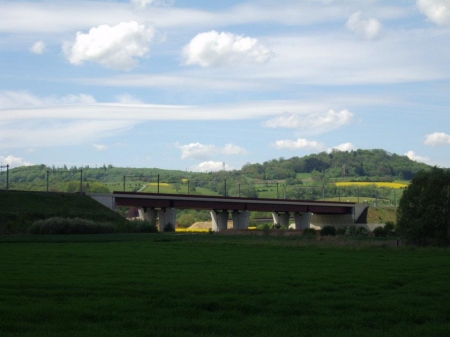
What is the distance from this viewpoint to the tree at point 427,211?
63.8m

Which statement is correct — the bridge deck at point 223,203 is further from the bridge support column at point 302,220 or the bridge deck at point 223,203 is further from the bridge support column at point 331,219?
the bridge support column at point 331,219

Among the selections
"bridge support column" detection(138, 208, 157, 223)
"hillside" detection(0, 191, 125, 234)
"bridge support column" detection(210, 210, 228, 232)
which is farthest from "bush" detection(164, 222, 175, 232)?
"bridge support column" detection(210, 210, 228, 232)

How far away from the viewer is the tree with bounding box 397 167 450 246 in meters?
63.8

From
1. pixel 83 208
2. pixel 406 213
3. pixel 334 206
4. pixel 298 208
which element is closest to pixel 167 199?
pixel 83 208

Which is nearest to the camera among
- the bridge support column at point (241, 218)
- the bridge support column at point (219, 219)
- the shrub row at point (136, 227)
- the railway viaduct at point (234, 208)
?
the shrub row at point (136, 227)

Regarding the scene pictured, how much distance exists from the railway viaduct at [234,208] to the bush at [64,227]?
27384 millimetres

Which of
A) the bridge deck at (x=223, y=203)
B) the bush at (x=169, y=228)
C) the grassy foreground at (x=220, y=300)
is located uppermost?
the bridge deck at (x=223, y=203)

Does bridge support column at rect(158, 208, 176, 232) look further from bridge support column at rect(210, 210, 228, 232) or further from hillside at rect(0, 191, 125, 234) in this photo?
bridge support column at rect(210, 210, 228, 232)

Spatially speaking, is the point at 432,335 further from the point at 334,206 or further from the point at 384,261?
the point at 334,206

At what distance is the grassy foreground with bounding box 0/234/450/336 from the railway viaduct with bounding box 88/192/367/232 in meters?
85.9

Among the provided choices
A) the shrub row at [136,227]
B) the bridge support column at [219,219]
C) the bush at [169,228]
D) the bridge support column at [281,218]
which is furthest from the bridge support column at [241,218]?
the shrub row at [136,227]

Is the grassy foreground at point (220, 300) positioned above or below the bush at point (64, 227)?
below

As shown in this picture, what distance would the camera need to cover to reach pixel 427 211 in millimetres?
64375

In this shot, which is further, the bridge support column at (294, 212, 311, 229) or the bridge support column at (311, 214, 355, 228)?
the bridge support column at (311, 214, 355, 228)
